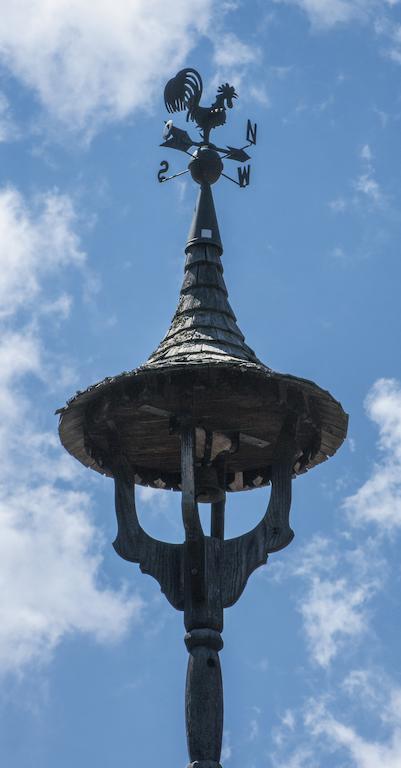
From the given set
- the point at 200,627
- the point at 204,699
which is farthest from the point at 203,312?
the point at 204,699

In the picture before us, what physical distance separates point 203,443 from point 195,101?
3.96m

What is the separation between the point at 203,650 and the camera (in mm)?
14406

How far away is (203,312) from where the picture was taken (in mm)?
15953

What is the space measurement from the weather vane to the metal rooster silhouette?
116cm

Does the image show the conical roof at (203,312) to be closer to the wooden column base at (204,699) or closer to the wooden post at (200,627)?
the wooden post at (200,627)

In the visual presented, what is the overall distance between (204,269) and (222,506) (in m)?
2.44

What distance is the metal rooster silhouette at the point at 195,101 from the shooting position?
686 inches

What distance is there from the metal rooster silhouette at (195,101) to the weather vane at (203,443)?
3.81 feet

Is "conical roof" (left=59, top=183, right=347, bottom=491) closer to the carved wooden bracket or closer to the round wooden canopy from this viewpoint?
the round wooden canopy

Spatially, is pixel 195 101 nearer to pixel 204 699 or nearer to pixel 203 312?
pixel 203 312

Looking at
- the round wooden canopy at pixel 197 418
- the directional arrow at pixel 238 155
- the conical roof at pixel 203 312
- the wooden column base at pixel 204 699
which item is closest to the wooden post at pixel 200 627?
the wooden column base at pixel 204 699

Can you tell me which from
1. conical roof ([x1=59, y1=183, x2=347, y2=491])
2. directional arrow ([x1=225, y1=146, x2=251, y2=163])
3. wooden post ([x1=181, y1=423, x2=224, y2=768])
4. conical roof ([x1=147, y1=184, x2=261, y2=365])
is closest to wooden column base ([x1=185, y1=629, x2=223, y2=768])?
wooden post ([x1=181, y1=423, x2=224, y2=768])

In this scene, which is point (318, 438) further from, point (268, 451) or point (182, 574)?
point (182, 574)

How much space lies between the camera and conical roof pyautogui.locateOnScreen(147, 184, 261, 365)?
50.0ft
